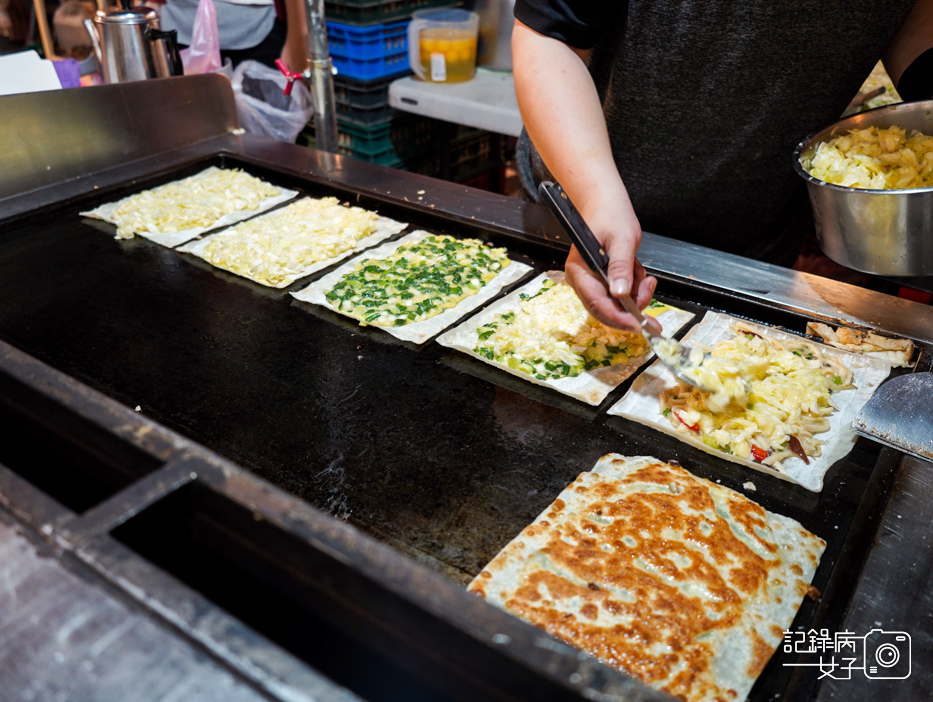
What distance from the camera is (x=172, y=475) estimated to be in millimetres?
968

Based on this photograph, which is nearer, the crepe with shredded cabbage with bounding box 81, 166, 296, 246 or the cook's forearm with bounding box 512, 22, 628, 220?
the cook's forearm with bounding box 512, 22, 628, 220

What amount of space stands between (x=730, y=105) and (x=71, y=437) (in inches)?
87.8

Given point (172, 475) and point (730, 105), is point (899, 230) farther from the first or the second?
point (172, 475)

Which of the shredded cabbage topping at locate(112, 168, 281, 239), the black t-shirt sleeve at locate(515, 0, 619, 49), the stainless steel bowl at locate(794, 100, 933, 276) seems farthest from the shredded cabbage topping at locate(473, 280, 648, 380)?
the shredded cabbage topping at locate(112, 168, 281, 239)

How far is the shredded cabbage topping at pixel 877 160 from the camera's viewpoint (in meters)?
1.94

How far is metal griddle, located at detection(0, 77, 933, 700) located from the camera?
→ 129 centimetres

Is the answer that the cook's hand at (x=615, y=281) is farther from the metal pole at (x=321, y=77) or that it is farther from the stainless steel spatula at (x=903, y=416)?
the metal pole at (x=321, y=77)

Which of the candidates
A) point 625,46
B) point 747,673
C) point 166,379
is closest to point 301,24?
point 625,46

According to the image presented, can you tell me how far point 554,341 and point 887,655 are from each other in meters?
1.19

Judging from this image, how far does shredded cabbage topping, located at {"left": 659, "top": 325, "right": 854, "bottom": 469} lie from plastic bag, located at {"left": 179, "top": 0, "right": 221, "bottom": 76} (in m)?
3.48

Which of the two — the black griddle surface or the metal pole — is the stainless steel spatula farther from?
the metal pole

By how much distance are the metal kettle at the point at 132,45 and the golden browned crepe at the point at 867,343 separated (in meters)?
3.23

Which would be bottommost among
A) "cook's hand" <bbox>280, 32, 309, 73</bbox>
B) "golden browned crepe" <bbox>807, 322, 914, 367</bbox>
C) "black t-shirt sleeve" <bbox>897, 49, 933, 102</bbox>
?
"golden browned crepe" <bbox>807, 322, 914, 367</bbox>

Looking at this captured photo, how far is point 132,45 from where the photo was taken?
11.2 ft
